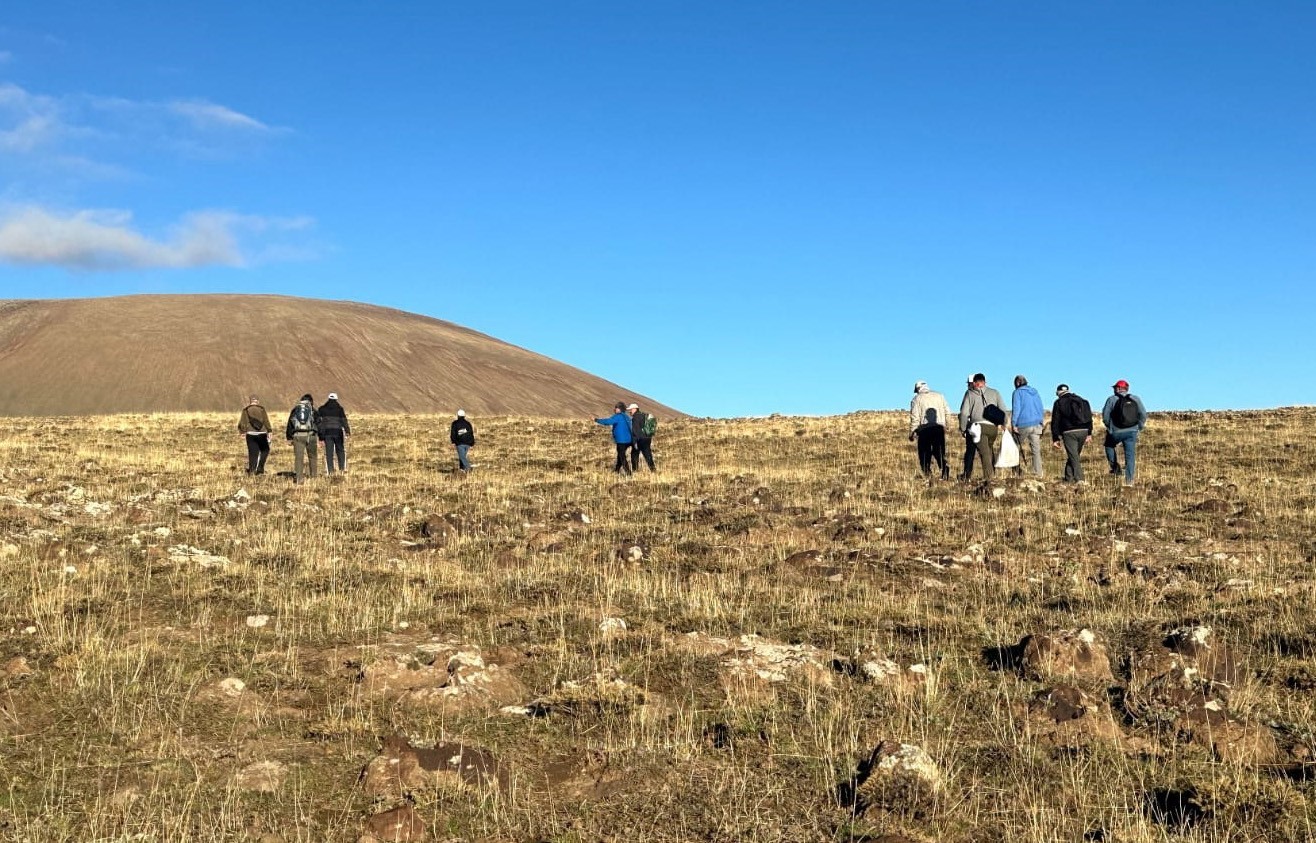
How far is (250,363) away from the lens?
117 meters

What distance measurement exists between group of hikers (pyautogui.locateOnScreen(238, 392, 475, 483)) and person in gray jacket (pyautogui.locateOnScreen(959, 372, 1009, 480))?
11.0m

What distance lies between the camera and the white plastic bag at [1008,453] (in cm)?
1791

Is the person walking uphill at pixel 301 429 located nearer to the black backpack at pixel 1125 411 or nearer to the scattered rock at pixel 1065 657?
the black backpack at pixel 1125 411

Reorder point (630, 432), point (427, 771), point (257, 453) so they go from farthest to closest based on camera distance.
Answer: point (630, 432)
point (257, 453)
point (427, 771)

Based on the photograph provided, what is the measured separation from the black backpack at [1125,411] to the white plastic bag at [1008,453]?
186cm

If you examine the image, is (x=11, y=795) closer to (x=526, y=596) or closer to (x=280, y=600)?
(x=280, y=600)

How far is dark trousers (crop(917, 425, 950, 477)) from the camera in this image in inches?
734

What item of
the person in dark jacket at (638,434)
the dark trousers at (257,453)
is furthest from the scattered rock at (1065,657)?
the dark trousers at (257,453)

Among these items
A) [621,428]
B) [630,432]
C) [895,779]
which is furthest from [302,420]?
[895,779]

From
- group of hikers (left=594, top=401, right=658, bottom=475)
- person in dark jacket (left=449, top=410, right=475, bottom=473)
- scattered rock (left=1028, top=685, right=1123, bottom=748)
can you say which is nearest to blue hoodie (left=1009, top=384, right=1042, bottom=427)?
group of hikers (left=594, top=401, right=658, bottom=475)

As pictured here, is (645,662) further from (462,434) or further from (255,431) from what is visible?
(462,434)

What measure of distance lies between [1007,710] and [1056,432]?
13497 millimetres

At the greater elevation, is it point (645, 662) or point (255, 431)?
point (255, 431)

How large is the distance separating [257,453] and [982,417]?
49.3ft
